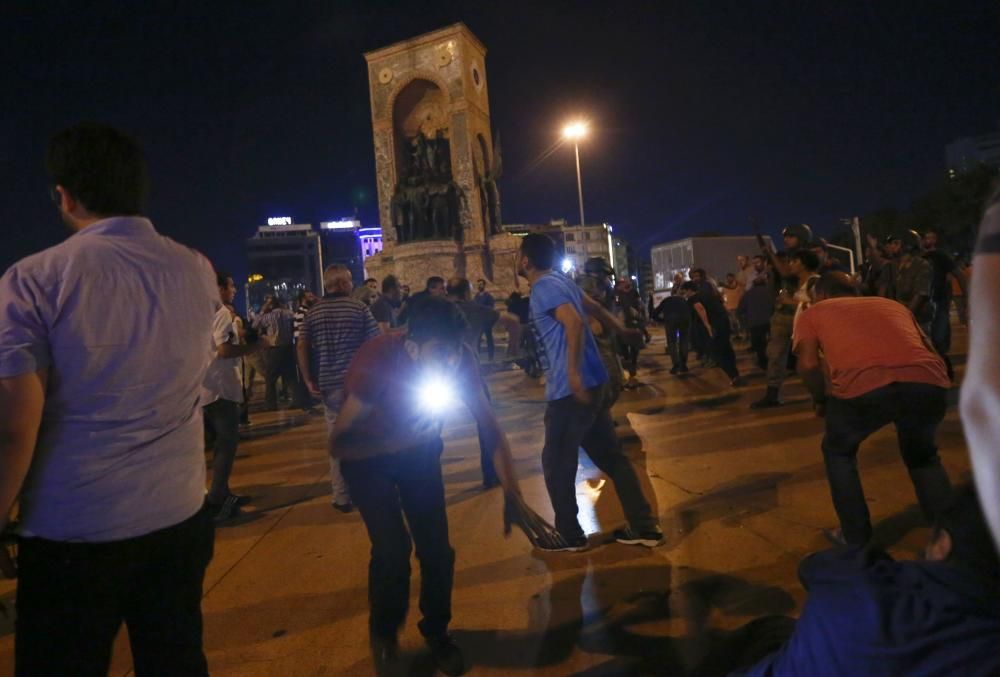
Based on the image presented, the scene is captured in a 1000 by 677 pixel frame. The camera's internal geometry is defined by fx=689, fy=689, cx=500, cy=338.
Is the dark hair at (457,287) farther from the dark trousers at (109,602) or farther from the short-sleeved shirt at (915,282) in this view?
the dark trousers at (109,602)

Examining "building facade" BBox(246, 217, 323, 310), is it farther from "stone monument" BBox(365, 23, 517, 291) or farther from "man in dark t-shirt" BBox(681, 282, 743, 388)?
"man in dark t-shirt" BBox(681, 282, 743, 388)

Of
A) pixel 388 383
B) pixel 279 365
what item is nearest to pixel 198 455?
pixel 388 383

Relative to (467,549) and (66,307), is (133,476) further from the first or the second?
(467,549)

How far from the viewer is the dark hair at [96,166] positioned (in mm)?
1768

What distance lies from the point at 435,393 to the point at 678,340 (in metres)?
9.63

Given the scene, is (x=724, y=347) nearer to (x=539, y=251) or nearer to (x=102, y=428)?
(x=539, y=251)

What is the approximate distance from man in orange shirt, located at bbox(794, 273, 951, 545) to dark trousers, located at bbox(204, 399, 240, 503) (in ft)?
13.3

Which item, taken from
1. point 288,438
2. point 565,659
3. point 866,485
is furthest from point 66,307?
point 288,438

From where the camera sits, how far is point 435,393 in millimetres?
2893

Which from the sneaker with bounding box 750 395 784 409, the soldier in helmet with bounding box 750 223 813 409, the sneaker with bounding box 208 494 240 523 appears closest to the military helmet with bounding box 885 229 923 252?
the soldier in helmet with bounding box 750 223 813 409

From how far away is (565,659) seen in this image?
297cm

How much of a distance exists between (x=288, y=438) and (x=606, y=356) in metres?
5.06

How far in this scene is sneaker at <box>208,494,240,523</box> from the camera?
542 centimetres

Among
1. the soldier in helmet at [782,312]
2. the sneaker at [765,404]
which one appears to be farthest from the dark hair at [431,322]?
the sneaker at [765,404]
